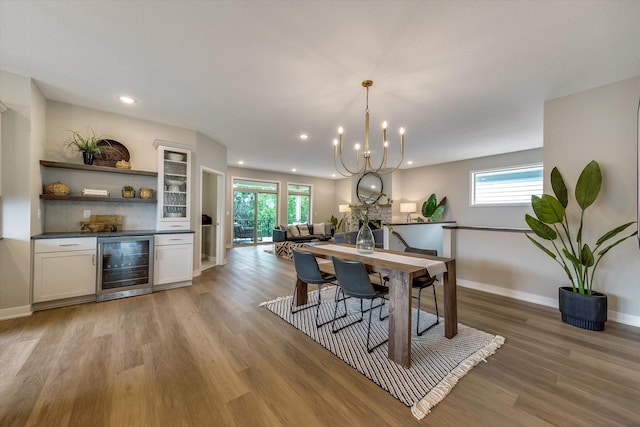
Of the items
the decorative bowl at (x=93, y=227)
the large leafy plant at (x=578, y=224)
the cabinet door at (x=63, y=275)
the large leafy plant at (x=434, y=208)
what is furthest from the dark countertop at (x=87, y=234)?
the large leafy plant at (x=434, y=208)

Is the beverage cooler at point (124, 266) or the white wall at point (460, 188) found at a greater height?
the white wall at point (460, 188)

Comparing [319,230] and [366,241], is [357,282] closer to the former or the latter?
[366,241]

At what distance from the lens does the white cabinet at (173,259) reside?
142 inches

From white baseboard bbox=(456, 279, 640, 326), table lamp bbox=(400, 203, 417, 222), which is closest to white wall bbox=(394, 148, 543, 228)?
table lamp bbox=(400, 203, 417, 222)

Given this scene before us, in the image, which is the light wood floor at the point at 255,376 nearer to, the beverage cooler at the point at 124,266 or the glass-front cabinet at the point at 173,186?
the beverage cooler at the point at 124,266

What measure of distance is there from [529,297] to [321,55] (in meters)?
3.97

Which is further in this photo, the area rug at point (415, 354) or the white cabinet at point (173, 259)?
the white cabinet at point (173, 259)

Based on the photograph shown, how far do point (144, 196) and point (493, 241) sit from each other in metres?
5.37

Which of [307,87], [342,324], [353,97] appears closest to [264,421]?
[342,324]

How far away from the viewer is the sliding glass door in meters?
8.38

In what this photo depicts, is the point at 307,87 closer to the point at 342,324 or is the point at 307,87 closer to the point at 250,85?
the point at 250,85

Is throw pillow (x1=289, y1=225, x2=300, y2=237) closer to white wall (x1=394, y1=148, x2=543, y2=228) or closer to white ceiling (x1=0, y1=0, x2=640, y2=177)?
white wall (x1=394, y1=148, x2=543, y2=228)

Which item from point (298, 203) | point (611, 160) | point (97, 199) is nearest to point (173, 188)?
point (97, 199)

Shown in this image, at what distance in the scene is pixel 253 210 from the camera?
8719 millimetres
